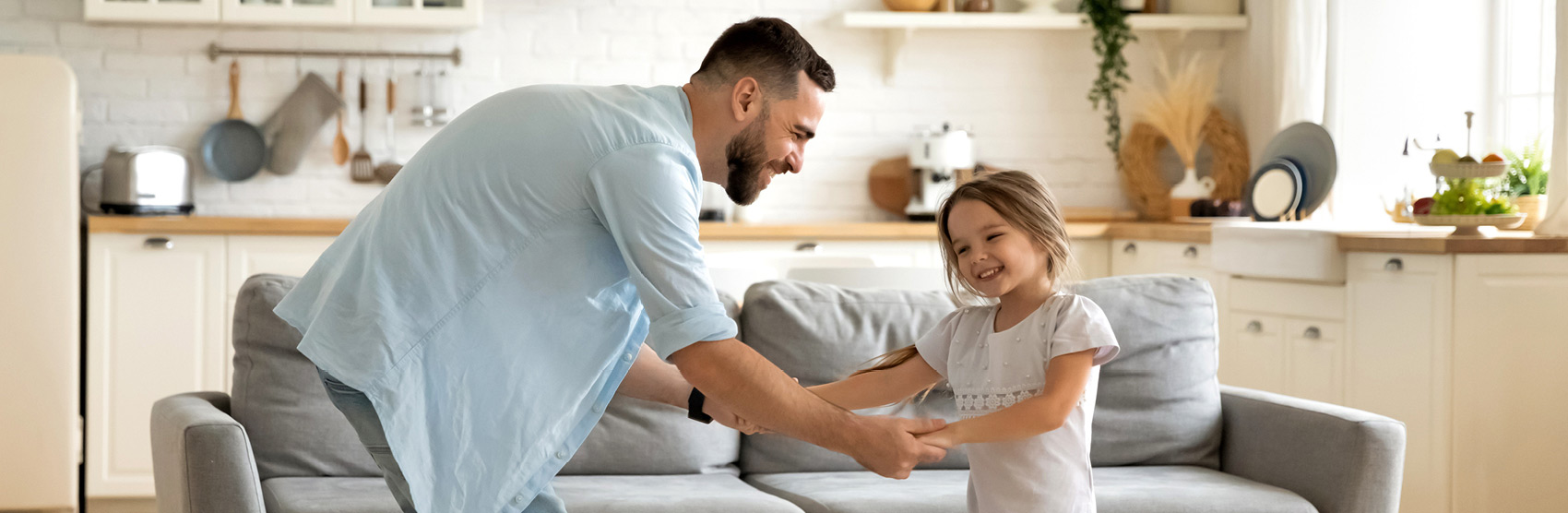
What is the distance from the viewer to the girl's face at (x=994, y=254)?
162 cm

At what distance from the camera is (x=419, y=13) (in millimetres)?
4367

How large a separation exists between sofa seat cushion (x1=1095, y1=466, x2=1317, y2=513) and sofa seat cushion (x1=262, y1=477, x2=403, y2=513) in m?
1.19

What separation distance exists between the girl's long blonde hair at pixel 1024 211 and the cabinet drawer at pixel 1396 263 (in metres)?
1.75

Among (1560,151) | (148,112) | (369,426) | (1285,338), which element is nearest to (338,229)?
(148,112)

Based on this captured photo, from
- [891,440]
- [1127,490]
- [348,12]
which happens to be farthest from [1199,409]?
[348,12]

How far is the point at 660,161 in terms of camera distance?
53.2 inches

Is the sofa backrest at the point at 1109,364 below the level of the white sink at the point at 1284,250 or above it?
below

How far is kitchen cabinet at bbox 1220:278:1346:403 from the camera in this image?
11.3 feet

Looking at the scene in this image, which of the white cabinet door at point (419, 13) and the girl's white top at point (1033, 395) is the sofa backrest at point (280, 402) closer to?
the girl's white top at point (1033, 395)

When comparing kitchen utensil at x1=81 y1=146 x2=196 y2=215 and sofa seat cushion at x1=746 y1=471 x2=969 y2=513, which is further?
kitchen utensil at x1=81 y1=146 x2=196 y2=215

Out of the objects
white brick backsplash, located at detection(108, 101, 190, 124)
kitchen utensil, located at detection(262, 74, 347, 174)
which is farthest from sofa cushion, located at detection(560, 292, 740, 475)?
white brick backsplash, located at detection(108, 101, 190, 124)

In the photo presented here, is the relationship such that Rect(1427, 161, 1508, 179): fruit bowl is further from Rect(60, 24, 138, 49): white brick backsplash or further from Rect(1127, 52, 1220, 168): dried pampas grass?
Rect(60, 24, 138, 49): white brick backsplash

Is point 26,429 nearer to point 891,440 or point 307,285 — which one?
point 307,285

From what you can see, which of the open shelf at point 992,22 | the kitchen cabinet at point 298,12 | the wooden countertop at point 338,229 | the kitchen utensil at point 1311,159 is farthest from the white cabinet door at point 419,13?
the kitchen utensil at point 1311,159
